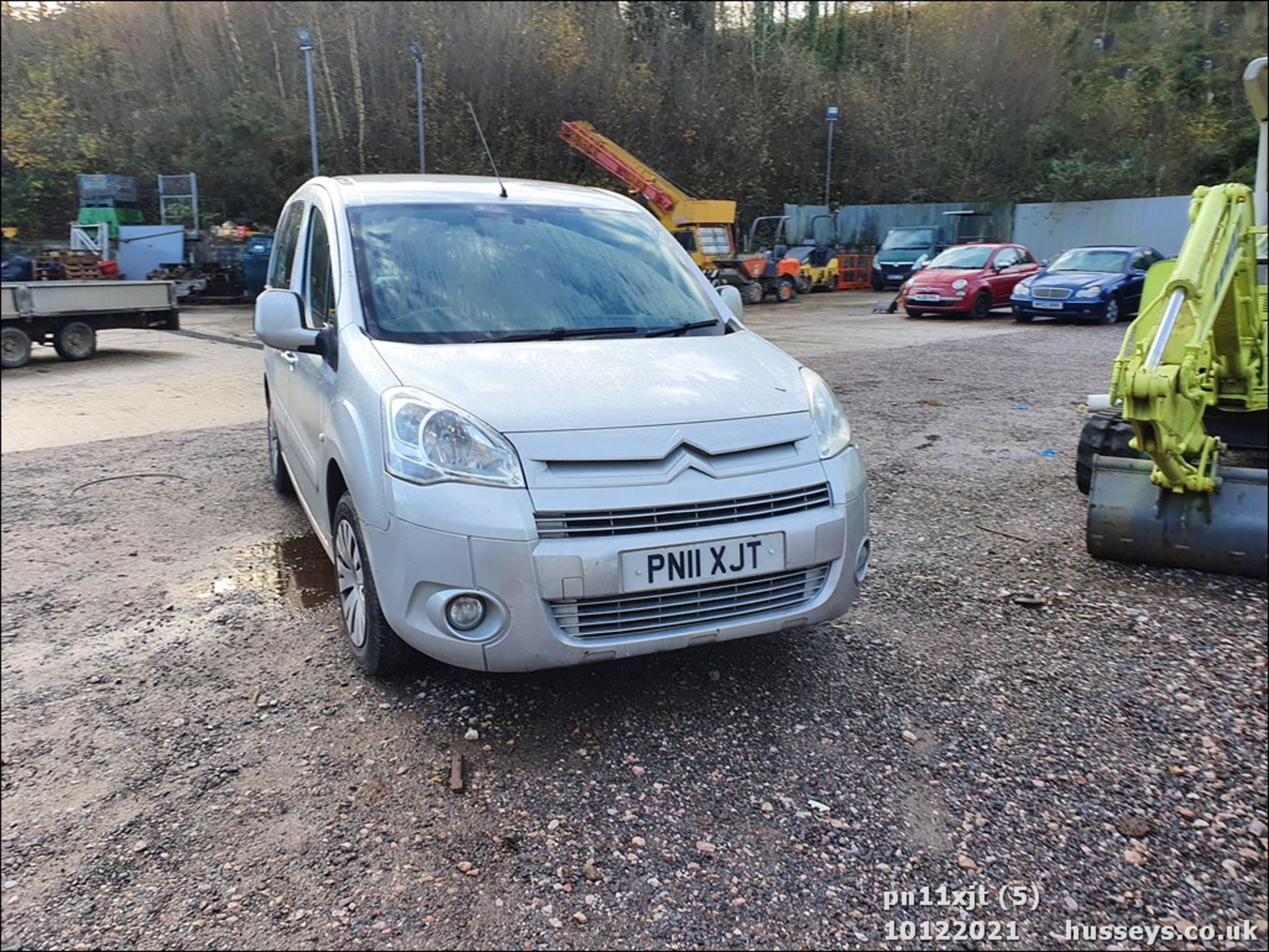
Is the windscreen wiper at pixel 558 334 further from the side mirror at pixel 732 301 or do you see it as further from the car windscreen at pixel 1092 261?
the car windscreen at pixel 1092 261

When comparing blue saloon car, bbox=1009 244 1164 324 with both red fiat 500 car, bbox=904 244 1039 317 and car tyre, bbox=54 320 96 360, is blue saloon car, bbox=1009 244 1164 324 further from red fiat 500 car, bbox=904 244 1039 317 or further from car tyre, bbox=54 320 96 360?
car tyre, bbox=54 320 96 360

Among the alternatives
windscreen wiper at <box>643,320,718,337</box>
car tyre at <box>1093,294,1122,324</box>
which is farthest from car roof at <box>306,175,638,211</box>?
car tyre at <box>1093,294,1122,324</box>

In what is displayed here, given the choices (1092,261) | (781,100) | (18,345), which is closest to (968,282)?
(1092,261)

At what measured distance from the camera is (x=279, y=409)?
5.05 metres

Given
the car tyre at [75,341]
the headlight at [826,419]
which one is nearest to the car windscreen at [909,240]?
the car tyre at [75,341]

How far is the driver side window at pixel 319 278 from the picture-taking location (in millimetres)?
3842

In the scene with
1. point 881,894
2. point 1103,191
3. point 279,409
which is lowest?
point 881,894

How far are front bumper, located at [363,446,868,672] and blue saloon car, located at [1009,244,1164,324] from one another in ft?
51.8

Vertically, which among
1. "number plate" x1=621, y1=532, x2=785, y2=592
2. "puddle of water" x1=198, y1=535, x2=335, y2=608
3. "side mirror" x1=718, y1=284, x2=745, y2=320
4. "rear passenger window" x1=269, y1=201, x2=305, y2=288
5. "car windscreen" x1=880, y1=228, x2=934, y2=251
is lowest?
"puddle of water" x1=198, y1=535, x2=335, y2=608

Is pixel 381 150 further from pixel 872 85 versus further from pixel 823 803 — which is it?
pixel 823 803

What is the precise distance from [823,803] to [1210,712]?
1.55 metres

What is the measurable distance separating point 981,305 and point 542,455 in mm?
17634

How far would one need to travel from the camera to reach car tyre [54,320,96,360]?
1121 cm

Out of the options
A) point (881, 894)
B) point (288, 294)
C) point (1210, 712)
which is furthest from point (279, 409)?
point (1210, 712)
